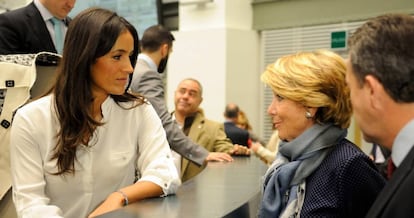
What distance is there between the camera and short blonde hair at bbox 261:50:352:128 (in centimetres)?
178

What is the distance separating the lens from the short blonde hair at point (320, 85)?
1779 millimetres

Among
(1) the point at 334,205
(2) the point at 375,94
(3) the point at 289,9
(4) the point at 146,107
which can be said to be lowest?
(1) the point at 334,205

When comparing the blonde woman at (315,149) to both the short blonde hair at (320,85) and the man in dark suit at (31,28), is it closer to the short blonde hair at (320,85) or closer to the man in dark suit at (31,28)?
the short blonde hair at (320,85)

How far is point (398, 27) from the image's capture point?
1.28 m

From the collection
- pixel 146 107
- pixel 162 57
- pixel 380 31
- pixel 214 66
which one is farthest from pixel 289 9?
pixel 380 31

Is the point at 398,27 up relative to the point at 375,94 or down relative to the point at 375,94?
up

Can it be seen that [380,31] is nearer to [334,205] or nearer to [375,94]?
[375,94]

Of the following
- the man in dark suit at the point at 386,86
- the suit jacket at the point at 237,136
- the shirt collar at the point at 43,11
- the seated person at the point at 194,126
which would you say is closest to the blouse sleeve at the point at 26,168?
the shirt collar at the point at 43,11

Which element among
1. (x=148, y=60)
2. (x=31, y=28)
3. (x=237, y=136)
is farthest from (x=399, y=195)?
(x=237, y=136)

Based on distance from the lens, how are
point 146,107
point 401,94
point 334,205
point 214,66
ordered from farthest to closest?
point 214,66, point 146,107, point 334,205, point 401,94

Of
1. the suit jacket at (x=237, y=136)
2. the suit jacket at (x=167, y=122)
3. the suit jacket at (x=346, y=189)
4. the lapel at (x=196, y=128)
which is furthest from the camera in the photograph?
the suit jacket at (x=237, y=136)

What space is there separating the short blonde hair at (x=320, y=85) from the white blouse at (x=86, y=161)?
0.58m

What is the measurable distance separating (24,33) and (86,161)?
92cm

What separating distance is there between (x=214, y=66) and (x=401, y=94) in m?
5.89
